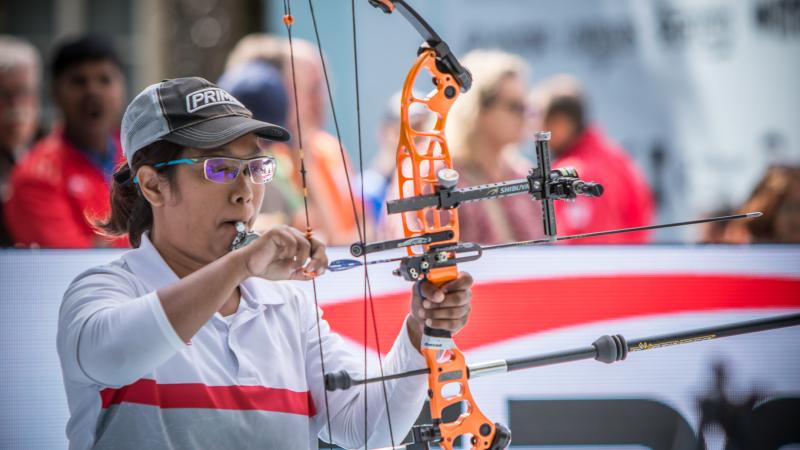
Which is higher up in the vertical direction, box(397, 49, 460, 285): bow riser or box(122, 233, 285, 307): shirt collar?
box(397, 49, 460, 285): bow riser

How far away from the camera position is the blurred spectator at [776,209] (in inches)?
159

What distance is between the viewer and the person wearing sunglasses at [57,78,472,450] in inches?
73.0

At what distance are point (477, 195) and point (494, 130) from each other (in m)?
2.12

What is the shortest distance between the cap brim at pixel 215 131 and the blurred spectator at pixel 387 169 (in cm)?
151

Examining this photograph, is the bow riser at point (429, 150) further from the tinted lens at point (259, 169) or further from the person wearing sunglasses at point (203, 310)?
the tinted lens at point (259, 169)

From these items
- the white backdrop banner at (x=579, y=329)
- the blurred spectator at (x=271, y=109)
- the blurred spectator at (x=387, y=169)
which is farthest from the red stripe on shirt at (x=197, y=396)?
the blurred spectator at (x=387, y=169)

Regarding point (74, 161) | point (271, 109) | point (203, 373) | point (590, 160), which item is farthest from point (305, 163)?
point (203, 373)

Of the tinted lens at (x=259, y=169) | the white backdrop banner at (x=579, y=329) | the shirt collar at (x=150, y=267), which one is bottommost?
the white backdrop banner at (x=579, y=329)

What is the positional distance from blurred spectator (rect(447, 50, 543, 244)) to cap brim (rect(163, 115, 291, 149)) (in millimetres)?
1830

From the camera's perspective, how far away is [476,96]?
4.15 metres

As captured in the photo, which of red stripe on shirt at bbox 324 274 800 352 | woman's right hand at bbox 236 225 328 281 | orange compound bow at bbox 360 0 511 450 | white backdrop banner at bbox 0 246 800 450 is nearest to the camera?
woman's right hand at bbox 236 225 328 281

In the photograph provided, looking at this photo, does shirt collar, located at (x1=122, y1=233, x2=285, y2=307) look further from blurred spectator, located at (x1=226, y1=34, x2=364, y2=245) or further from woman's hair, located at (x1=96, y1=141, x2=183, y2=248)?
blurred spectator, located at (x1=226, y1=34, x2=364, y2=245)

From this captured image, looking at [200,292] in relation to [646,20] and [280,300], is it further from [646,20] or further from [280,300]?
[646,20]

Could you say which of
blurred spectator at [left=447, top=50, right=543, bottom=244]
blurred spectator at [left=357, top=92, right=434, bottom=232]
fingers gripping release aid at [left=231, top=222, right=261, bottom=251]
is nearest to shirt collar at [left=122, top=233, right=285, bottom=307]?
fingers gripping release aid at [left=231, top=222, right=261, bottom=251]
